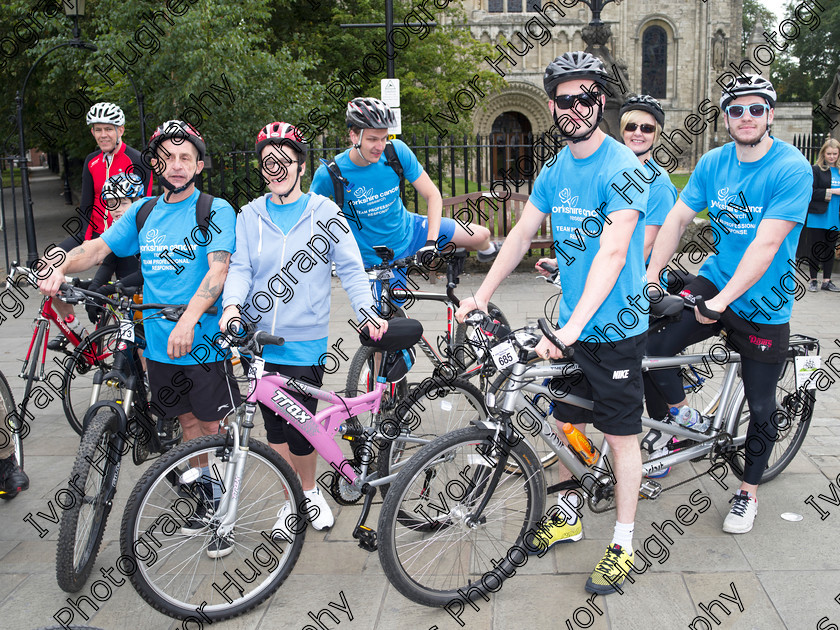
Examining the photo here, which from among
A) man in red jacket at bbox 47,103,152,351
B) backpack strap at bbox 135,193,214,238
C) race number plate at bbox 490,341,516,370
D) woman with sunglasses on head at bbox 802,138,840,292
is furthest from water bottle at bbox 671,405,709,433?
woman with sunglasses on head at bbox 802,138,840,292

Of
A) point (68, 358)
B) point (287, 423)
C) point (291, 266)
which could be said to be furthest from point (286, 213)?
point (68, 358)

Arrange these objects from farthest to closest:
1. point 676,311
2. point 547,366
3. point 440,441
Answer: point 676,311
point 547,366
point 440,441

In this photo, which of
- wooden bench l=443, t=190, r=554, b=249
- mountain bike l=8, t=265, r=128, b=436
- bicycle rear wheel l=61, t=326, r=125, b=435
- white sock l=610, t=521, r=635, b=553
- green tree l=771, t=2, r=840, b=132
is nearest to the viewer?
white sock l=610, t=521, r=635, b=553

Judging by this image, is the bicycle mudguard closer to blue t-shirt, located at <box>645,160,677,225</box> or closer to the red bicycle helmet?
the red bicycle helmet

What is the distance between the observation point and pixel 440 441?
10.1 ft

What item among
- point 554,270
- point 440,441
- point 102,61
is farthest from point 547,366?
point 102,61

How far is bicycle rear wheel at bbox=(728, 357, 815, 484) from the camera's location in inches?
163

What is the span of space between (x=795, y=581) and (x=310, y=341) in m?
2.38

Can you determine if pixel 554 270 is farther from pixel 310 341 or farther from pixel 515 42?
pixel 515 42

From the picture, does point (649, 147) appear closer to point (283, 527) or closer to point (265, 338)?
point (265, 338)

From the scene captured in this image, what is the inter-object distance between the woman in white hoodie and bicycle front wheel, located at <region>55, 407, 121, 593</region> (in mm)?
701

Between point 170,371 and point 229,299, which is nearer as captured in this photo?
point 229,299

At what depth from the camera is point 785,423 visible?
426cm

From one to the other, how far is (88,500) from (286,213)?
1.51 metres
